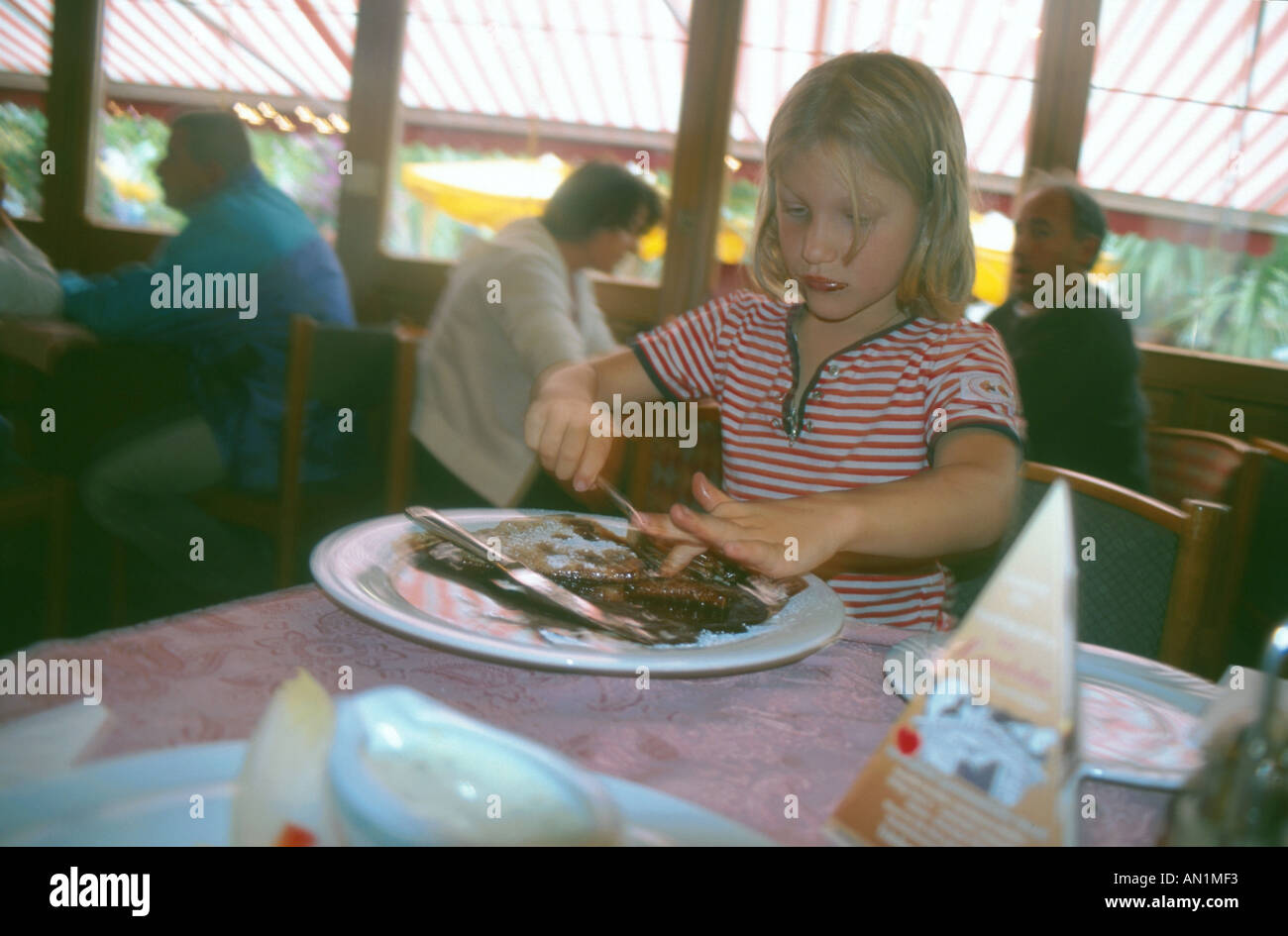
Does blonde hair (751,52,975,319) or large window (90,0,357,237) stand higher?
large window (90,0,357,237)

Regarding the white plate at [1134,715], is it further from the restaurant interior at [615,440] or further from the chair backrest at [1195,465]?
the chair backrest at [1195,465]

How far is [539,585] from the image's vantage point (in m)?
0.66

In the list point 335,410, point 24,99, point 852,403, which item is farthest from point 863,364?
point 24,99

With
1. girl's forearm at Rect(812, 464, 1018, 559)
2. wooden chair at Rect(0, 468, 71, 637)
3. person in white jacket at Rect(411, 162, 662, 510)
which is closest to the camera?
girl's forearm at Rect(812, 464, 1018, 559)

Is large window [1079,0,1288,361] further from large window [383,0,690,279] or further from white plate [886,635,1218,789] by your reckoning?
white plate [886,635,1218,789]

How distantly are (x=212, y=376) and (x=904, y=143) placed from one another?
198cm

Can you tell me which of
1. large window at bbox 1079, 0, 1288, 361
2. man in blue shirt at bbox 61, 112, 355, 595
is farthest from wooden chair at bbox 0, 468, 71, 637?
large window at bbox 1079, 0, 1288, 361

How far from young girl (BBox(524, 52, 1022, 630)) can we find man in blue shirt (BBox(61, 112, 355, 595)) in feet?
4.64

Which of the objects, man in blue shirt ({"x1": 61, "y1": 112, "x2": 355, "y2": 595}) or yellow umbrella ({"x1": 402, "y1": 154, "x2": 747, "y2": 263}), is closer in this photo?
man in blue shirt ({"x1": 61, "y1": 112, "x2": 355, "y2": 595})

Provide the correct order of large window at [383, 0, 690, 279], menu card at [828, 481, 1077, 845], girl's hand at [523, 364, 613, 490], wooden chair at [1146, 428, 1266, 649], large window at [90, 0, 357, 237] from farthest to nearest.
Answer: large window at [90, 0, 357, 237] → large window at [383, 0, 690, 279] → wooden chair at [1146, 428, 1266, 649] → girl's hand at [523, 364, 613, 490] → menu card at [828, 481, 1077, 845]

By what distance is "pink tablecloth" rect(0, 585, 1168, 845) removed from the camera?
0.48 m

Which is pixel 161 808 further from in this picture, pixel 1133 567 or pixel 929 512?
pixel 1133 567
